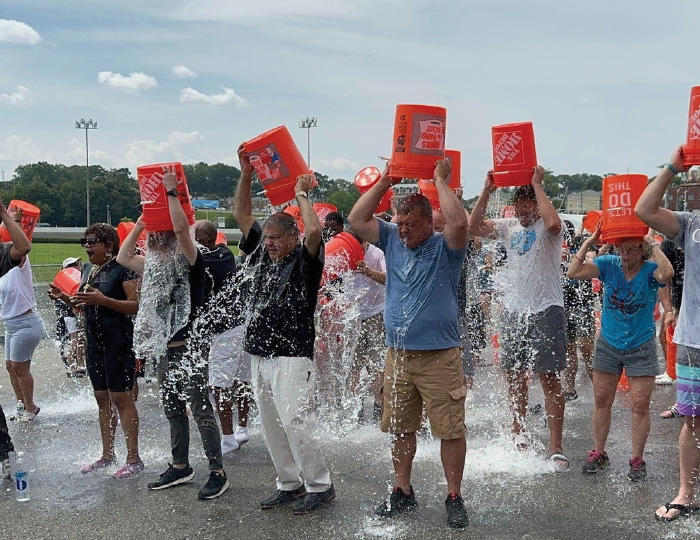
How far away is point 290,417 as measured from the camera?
3.93 metres

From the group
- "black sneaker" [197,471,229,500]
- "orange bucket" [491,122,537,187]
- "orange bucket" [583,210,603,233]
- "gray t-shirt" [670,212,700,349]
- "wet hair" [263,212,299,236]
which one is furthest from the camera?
"orange bucket" [583,210,603,233]

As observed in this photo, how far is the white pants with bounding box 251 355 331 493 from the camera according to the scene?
3.94 meters

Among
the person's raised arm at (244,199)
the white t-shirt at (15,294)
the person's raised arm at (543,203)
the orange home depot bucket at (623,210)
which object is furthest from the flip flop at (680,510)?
the white t-shirt at (15,294)

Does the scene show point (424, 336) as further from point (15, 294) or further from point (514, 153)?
point (15, 294)

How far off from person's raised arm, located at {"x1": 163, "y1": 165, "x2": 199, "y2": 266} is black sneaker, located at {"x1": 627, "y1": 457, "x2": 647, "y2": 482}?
3025 mm

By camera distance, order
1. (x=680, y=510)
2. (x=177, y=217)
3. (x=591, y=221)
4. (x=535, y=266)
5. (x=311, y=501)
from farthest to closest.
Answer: (x=591, y=221) < (x=535, y=266) < (x=177, y=217) < (x=311, y=501) < (x=680, y=510)

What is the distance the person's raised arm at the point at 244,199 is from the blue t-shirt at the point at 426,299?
106 cm

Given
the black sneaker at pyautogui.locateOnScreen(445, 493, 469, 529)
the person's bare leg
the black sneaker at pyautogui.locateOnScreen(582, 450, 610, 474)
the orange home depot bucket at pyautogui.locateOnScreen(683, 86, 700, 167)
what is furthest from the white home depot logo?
the person's bare leg

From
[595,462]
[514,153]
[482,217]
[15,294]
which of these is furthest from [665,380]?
[15,294]

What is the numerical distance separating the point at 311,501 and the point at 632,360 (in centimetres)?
218

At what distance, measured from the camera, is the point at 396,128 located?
404cm

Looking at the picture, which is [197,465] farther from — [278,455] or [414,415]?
[414,415]

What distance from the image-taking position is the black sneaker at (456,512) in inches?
147

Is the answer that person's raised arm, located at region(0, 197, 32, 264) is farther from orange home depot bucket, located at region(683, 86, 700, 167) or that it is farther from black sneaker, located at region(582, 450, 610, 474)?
orange home depot bucket, located at region(683, 86, 700, 167)
